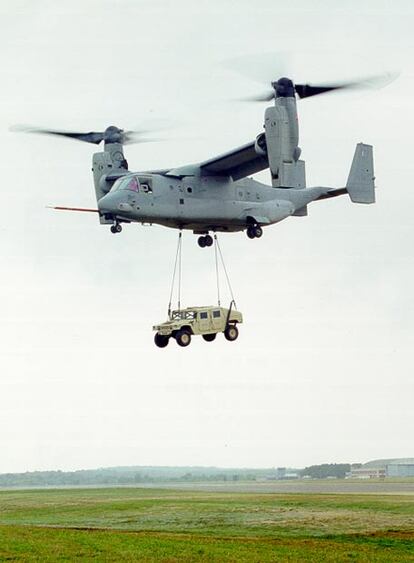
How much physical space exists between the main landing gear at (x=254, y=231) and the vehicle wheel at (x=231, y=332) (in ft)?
16.5

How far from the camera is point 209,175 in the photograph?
50438 millimetres

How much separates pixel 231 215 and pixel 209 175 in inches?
99.8

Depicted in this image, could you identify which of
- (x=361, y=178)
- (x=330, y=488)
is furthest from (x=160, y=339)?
(x=330, y=488)

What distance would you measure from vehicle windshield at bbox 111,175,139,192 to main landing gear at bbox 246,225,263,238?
20.9 feet

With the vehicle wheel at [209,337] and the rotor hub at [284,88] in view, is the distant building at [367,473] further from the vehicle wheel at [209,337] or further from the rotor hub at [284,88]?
the rotor hub at [284,88]

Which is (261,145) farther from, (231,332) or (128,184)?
(231,332)

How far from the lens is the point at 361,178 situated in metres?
53.7

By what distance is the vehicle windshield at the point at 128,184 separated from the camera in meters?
47.1

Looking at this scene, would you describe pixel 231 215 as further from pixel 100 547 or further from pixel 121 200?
pixel 100 547

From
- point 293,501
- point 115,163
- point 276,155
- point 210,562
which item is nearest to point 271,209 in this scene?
point 276,155

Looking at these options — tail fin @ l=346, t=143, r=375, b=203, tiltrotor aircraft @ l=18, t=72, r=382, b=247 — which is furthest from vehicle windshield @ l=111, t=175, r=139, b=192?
tail fin @ l=346, t=143, r=375, b=203

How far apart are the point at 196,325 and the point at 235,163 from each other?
9.10 m

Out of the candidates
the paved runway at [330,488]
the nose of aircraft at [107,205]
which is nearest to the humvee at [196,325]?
the nose of aircraft at [107,205]

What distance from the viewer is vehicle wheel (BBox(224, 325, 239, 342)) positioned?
47.7 m
